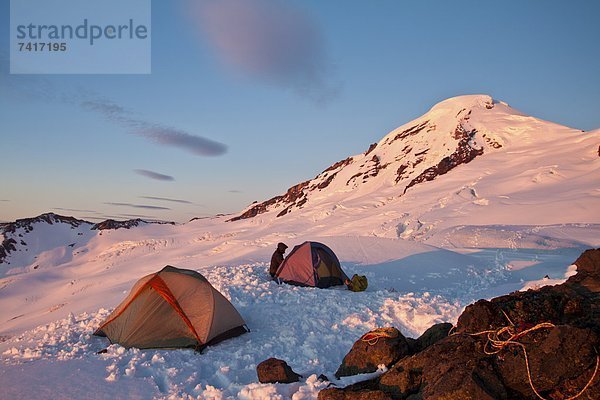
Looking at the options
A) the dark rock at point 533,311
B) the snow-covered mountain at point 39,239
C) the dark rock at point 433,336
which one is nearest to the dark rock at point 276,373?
the dark rock at point 433,336

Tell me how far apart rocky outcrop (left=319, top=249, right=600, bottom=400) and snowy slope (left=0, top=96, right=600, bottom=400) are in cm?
152

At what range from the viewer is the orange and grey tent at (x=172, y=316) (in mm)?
8297

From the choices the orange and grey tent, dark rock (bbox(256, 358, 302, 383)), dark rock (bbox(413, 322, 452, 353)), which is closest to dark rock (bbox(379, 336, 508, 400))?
dark rock (bbox(413, 322, 452, 353))

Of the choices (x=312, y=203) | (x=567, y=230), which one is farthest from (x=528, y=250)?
(x=312, y=203)

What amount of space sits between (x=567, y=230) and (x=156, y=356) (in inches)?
945

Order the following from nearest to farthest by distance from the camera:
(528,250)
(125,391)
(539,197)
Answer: (125,391), (528,250), (539,197)

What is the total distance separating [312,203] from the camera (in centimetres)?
6384

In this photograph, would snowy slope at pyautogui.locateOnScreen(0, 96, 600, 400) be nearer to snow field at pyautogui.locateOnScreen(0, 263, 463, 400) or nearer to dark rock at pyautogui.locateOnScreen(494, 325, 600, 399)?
snow field at pyautogui.locateOnScreen(0, 263, 463, 400)

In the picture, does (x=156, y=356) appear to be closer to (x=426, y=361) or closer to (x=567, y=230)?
(x=426, y=361)

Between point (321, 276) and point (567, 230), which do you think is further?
point (567, 230)

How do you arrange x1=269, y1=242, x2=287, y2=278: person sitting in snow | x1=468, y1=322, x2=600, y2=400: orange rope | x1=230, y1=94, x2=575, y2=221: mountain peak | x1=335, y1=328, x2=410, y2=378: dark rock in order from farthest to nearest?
x1=230, y1=94, x2=575, y2=221: mountain peak
x1=269, y1=242, x2=287, y2=278: person sitting in snow
x1=335, y1=328, x2=410, y2=378: dark rock
x1=468, y1=322, x2=600, y2=400: orange rope

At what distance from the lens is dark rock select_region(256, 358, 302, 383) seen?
609cm

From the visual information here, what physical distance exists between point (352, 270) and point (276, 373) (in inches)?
407

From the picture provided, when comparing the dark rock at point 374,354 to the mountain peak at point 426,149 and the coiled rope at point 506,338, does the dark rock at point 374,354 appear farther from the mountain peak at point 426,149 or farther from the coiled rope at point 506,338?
the mountain peak at point 426,149
